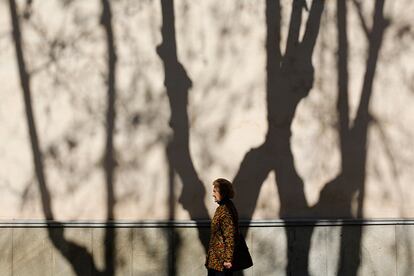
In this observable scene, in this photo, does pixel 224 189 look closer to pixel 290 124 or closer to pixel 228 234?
pixel 228 234

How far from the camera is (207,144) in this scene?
1002 centimetres

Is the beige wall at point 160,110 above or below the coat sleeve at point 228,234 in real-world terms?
above

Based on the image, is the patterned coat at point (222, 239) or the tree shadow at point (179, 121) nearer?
the patterned coat at point (222, 239)

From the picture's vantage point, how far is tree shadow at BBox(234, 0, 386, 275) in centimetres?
1004

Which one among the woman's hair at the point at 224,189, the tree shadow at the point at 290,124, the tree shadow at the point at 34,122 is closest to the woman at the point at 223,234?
the woman's hair at the point at 224,189

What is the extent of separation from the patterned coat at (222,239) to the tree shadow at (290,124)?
59.9 inches

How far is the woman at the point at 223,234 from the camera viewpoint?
842cm

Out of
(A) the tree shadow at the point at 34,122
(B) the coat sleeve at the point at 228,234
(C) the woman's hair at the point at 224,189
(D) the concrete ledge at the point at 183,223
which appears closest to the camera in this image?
(B) the coat sleeve at the point at 228,234

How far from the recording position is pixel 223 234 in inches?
334

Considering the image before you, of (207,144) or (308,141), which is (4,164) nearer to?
(207,144)

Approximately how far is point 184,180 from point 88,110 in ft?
5.16

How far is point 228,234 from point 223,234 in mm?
63

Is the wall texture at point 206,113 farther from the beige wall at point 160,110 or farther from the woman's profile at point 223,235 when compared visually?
the woman's profile at point 223,235

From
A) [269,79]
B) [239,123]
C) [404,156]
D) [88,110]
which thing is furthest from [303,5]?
[88,110]
